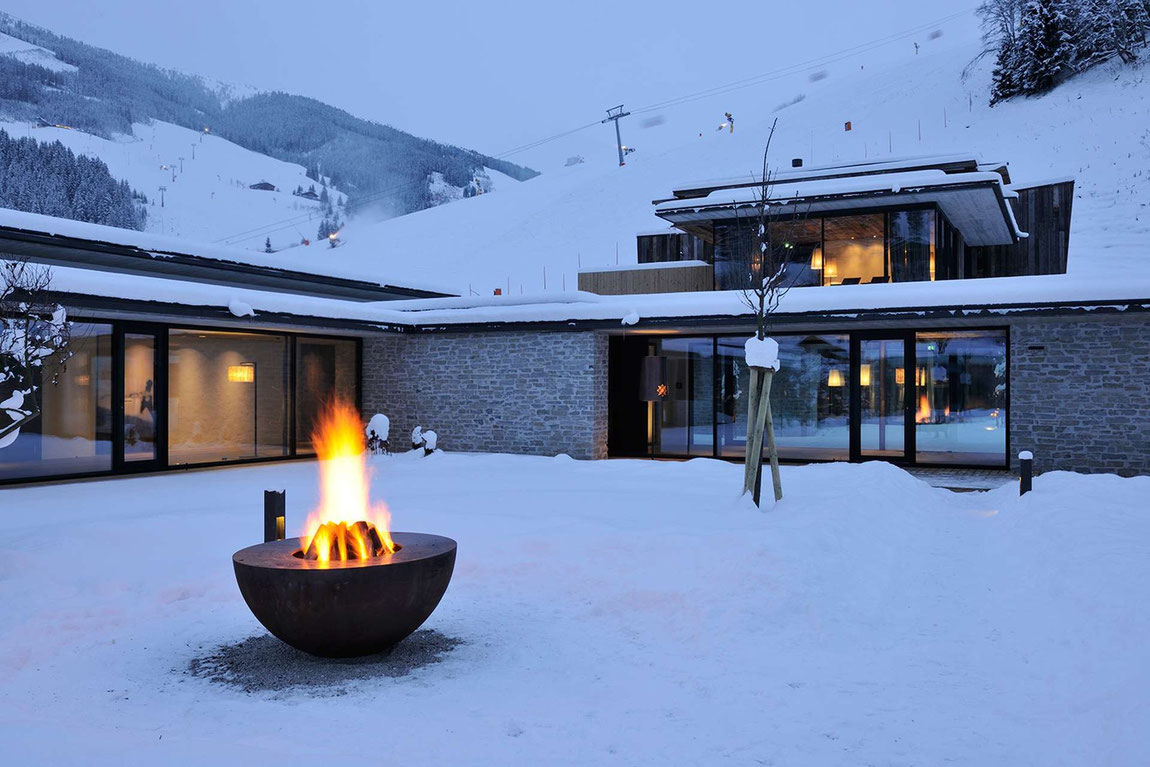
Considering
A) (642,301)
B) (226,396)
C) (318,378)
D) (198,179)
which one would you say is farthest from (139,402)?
(198,179)

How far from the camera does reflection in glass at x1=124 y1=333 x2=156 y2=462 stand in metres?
13.9

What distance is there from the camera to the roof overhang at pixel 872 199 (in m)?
15.7

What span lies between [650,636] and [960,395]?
10720 millimetres

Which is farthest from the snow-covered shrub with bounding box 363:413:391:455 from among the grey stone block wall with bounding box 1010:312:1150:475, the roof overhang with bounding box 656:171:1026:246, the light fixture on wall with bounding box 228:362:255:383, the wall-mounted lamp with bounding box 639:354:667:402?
the grey stone block wall with bounding box 1010:312:1150:475

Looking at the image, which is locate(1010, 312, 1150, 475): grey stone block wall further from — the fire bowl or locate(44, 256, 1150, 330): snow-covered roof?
the fire bowl

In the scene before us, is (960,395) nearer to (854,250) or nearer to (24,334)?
(854,250)

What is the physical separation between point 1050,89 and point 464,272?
33.9 m

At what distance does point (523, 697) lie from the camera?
15.6 feet

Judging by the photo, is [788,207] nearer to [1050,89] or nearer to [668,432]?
[668,432]

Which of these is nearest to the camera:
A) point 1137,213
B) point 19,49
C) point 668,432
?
point 668,432

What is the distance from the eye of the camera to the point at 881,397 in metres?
15.1

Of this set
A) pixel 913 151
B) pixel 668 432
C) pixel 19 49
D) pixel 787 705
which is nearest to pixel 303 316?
pixel 668 432

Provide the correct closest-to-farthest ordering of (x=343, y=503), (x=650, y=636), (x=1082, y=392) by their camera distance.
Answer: (x=650, y=636) < (x=343, y=503) < (x=1082, y=392)

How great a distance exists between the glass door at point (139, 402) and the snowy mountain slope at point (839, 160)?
8.99 metres
